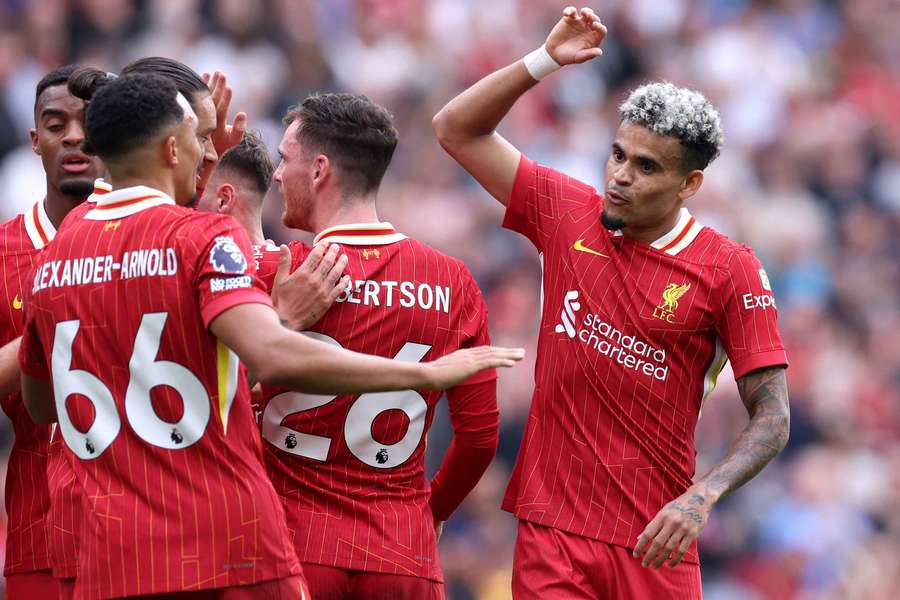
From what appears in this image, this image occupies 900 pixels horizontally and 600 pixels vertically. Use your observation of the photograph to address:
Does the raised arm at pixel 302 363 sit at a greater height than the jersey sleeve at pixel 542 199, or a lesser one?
lesser

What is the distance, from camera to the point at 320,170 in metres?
5.70

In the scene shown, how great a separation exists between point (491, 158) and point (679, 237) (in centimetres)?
83

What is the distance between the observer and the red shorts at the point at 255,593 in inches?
178

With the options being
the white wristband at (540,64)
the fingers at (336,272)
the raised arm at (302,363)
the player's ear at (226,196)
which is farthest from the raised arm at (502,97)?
the raised arm at (302,363)

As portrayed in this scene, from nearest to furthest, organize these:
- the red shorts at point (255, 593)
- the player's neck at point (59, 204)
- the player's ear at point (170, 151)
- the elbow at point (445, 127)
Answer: the red shorts at point (255, 593) < the player's ear at point (170, 151) < the player's neck at point (59, 204) < the elbow at point (445, 127)

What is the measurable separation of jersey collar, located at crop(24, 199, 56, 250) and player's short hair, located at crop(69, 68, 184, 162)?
1.23 metres

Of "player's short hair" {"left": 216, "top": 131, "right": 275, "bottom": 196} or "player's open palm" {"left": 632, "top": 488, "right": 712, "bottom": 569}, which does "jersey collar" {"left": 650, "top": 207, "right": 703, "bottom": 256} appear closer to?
"player's open palm" {"left": 632, "top": 488, "right": 712, "bottom": 569}

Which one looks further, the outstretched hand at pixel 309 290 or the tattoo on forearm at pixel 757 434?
the tattoo on forearm at pixel 757 434

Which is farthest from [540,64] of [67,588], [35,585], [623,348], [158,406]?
[35,585]

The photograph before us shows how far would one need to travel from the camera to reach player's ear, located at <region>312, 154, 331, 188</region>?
5.69 meters

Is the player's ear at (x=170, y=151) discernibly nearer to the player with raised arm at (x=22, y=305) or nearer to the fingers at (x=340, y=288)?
the fingers at (x=340, y=288)

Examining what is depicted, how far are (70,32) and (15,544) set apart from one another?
23.4ft

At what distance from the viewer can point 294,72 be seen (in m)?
12.7

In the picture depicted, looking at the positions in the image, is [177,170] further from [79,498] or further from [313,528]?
[313,528]
